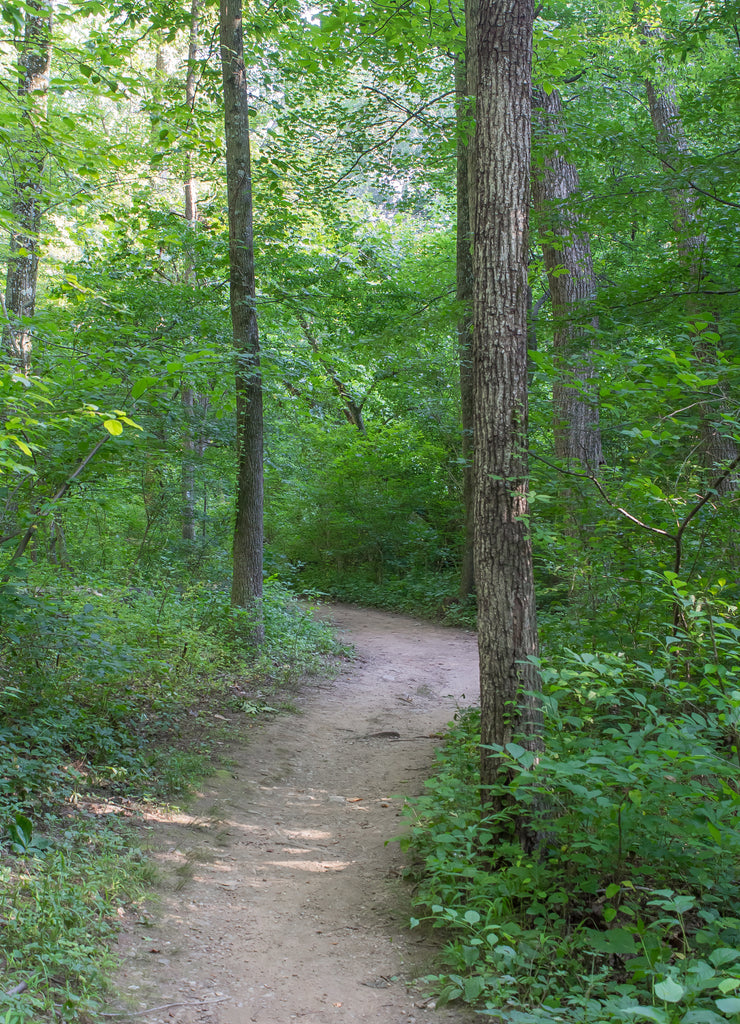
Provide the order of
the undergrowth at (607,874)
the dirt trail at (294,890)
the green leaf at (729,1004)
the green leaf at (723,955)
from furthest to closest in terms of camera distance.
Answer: the dirt trail at (294,890) → the undergrowth at (607,874) → the green leaf at (723,955) → the green leaf at (729,1004)

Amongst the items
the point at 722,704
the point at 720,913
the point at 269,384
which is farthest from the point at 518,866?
the point at 269,384

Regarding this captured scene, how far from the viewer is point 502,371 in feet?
13.1

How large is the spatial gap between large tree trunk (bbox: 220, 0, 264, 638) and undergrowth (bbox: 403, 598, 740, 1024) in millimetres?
5205

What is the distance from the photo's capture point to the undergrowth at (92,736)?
2939mm

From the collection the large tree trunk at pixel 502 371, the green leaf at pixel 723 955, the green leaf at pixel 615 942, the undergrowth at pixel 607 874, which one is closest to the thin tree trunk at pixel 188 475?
the large tree trunk at pixel 502 371

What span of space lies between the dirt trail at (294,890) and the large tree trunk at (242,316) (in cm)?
210

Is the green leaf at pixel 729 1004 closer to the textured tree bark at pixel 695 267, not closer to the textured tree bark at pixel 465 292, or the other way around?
the textured tree bark at pixel 695 267

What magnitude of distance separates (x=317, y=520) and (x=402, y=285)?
625cm

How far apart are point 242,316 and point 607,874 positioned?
6.96 metres

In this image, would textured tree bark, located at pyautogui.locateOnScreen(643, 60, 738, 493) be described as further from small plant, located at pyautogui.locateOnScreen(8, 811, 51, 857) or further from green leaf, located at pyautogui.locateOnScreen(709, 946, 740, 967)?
small plant, located at pyautogui.locateOnScreen(8, 811, 51, 857)

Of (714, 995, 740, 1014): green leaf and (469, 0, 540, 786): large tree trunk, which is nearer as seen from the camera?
(714, 995, 740, 1014): green leaf

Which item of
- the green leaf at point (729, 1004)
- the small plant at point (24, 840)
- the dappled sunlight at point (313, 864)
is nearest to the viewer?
the green leaf at point (729, 1004)

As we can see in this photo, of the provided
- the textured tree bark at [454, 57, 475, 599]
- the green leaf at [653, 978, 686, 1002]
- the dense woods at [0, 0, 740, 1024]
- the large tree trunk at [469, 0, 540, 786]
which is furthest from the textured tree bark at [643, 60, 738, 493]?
the textured tree bark at [454, 57, 475, 599]

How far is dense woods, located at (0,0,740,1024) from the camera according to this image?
3.03m
